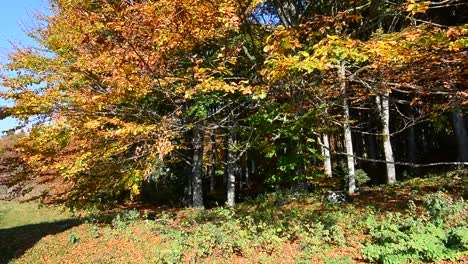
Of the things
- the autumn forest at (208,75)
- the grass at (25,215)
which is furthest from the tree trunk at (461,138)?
the grass at (25,215)

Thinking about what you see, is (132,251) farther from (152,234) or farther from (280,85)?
(280,85)

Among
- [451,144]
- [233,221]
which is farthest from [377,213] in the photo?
[451,144]

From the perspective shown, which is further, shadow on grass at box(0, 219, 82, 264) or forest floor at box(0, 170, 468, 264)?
shadow on grass at box(0, 219, 82, 264)

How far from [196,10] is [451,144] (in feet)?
78.5

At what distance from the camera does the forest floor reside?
24.4 ft

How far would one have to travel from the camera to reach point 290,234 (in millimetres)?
9172

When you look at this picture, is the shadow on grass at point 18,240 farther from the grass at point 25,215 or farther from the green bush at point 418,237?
the green bush at point 418,237

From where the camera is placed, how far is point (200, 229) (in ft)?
34.1

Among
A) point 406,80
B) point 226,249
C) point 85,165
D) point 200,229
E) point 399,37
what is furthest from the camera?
point 200,229

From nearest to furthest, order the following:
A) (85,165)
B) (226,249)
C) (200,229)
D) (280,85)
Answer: (280,85), (226,249), (85,165), (200,229)

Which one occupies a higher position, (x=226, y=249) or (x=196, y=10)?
(x=196, y=10)

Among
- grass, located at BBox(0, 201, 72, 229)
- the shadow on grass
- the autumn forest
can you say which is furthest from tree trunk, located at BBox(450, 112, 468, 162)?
grass, located at BBox(0, 201, 72, 229)

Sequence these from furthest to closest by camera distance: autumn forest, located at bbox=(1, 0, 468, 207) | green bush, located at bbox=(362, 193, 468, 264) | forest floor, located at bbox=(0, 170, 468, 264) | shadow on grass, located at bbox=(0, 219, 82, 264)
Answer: shadow on grass, located at bbox=(0, 219, 82, 264) < forest floor, located at bbox=(0, 170, 468, 264) < green bush, located at bbox=(362, 193, 468, 264) < autumn forest, located at bbox=(1, 0, 468, 207)

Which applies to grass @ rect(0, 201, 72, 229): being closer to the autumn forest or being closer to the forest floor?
the forest floor
